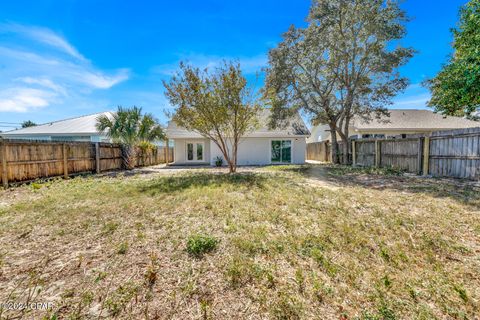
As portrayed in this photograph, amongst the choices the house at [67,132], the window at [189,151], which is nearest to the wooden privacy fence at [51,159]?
the window at [189,151]

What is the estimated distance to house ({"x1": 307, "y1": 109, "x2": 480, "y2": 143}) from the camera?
20.7 m

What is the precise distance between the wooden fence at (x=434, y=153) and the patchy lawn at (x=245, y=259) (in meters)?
3.50

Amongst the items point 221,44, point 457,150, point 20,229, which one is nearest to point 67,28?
point 221,44

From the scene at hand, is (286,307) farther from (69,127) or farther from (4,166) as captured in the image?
(69,127)

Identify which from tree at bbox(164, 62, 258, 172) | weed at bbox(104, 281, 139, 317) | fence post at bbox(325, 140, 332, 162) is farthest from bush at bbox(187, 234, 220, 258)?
fence post at bbox(325, 140, 332, 162)

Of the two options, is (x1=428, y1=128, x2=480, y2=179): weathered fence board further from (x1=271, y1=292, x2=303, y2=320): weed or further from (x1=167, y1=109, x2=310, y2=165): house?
(x1=167, y1=109, x2=310, y2=165): house

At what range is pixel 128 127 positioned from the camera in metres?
13.5

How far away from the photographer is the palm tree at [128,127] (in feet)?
43.2

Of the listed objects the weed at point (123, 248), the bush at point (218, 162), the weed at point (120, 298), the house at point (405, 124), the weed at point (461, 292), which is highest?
the house at point (405, 124)

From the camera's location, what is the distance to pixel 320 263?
2.83 m

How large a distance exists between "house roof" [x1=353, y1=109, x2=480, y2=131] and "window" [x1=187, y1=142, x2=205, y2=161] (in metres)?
15.0

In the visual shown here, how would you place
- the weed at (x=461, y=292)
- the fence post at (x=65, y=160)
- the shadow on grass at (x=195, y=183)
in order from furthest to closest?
1. the fence post at (x=65, y=160)
2. the shadow on grass at (x=195, y=183)
3. the weed at (x=461, y=292)

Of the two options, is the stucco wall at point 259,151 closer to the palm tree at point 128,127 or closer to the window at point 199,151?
the window at point 199,151

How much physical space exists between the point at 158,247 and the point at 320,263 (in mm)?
2298
